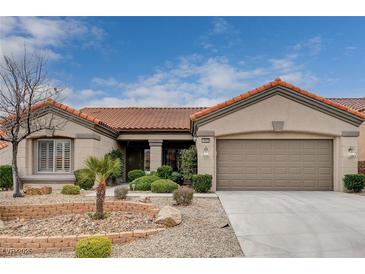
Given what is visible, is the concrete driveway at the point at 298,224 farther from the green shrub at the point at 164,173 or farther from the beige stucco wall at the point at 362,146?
the beige stucco wall at the point at 362,146

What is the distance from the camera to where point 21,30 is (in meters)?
11.0

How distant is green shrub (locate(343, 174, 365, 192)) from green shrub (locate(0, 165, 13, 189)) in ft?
46.8

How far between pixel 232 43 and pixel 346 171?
25.2ft

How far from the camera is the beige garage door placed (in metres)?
14.4

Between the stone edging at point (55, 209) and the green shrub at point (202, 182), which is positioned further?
the green shrub at point (202, 182)

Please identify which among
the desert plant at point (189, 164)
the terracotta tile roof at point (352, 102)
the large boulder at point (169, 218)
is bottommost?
the large boulder at point (169, 218)

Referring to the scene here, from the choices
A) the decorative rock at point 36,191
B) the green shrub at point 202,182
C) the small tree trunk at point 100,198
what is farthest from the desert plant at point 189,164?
the small tree trunk at point 100,198

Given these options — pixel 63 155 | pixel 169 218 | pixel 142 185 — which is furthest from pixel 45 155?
pixel 169 218

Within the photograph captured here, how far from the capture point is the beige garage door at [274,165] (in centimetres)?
1436

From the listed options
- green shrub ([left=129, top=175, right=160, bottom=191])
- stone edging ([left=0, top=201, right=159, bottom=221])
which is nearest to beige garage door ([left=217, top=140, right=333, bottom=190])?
green shrub ([left=129, top=175, right=160, bottom=191])

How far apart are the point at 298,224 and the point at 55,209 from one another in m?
7.14

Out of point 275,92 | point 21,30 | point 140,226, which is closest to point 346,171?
point 275,92

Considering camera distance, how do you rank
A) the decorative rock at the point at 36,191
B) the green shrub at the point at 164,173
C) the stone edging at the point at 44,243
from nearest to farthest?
1. the stone edging at the point at 44,243
2. the decorative rock at the point at 36,191
3. the green shrub at the point at 164,173

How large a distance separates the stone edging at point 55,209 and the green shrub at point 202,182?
3.72 m
